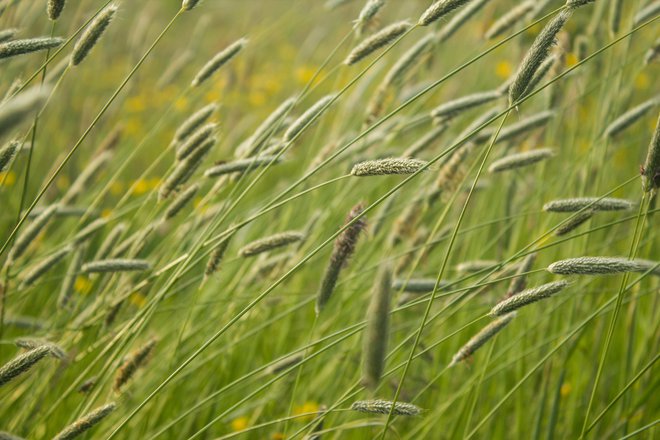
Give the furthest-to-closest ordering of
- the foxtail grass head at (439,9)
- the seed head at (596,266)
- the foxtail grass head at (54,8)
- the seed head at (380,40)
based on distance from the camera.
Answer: the seed head at (380,40), the foxtail grass head at (54,8), the foxtail grass head at (439,9), the seed head at (596,266)

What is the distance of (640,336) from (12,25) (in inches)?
94.2

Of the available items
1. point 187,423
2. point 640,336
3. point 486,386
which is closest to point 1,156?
point 187,423

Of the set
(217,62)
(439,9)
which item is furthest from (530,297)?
(217,62)

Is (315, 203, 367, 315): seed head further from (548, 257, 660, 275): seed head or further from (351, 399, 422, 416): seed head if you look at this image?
(548, 257, 660, 275): seed head

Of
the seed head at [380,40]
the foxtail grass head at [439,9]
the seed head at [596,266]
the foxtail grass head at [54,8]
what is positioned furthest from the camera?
the seed head at [380,40]

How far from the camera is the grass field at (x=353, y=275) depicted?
4.21 feet

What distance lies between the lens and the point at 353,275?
5.53 ft

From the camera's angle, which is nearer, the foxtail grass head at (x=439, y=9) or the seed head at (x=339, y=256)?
the foxtail grass head at (x=439, y=9)

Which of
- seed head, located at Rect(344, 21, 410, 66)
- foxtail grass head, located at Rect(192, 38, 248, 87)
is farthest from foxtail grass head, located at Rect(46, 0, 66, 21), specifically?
seed head, located at Rect(344, 21, 410, 66)

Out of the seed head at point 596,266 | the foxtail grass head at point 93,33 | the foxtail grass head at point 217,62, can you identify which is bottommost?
the seed head at point 596,266

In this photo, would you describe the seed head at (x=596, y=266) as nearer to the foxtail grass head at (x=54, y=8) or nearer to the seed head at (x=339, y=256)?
the seed head at (x=339, y=256)

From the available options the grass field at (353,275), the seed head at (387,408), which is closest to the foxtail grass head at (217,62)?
the grass field at (353,275)

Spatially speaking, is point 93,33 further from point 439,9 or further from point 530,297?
point 530,297

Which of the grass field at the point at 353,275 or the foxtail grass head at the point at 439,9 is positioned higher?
the foxtail grass head at the point at 439,9
